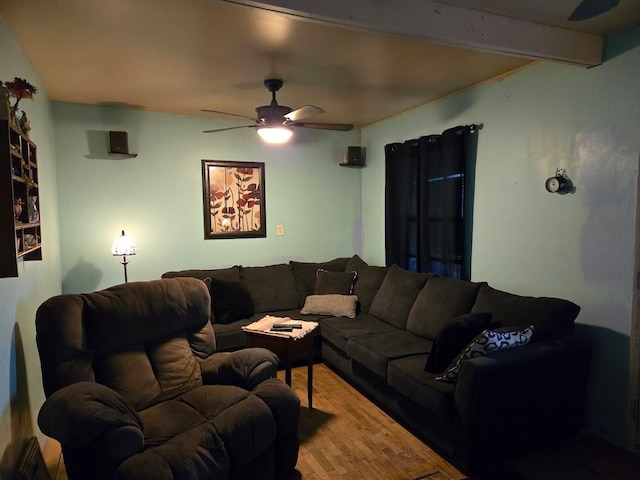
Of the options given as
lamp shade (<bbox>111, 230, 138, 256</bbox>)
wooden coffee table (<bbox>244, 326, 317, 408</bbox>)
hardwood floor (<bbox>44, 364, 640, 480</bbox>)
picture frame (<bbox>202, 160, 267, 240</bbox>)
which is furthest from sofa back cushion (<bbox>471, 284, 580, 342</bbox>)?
lamp shade (<bbox>111, 230, 138, 256</bbox>)

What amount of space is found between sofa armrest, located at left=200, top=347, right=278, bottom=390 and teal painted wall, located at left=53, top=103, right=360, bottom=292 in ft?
6.71

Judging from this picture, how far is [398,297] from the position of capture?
3549mm

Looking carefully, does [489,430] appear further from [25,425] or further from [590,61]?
[25,425]

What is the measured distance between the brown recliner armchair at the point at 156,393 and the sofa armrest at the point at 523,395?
952 mm

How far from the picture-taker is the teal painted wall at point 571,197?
235 centimetres

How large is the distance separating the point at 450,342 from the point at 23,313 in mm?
2446

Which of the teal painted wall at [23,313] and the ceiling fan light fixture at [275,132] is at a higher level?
the ceiling fan light fixture at [275,132]

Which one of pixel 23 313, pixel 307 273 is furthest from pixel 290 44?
pixel 307 273

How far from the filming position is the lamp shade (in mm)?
3656

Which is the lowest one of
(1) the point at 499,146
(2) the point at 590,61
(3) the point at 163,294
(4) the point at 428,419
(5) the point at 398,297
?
(4) the point at 428,419

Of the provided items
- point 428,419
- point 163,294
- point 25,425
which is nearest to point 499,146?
point 428,419

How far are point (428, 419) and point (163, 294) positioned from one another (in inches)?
71.2

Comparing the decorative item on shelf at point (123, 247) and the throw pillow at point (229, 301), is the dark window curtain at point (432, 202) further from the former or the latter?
the decorative item on shelf at point (123, 247)

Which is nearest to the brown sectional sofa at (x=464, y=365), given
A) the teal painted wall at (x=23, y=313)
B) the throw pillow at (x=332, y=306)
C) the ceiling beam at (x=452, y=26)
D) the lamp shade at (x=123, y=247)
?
the throw pillow at (x=332, y=306)
